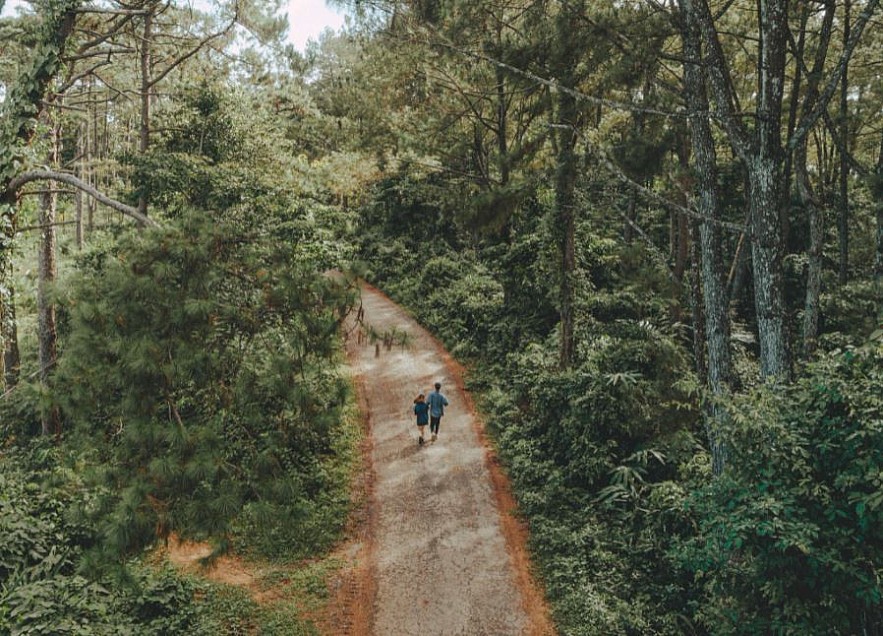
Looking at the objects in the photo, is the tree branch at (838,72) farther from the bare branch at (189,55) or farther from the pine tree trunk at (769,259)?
the bare branch at (189,55)

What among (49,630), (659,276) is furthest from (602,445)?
(49,630)

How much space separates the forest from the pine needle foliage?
3 centimetres

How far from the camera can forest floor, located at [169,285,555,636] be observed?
8188 millimetres

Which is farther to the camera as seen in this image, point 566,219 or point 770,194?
point 566,219

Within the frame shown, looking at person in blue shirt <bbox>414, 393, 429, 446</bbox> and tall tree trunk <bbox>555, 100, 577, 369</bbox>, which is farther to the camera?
person in blue shirt <bbox>414, 393, 429, 446</bbox>

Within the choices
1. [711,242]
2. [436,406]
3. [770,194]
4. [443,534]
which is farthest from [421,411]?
[770,194]

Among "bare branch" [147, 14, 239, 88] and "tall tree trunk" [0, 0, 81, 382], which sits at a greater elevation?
"bare branch" [147, 14, 239, 88]

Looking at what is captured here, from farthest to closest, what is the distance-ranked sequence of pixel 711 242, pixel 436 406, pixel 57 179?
pixel 436 406, pixel 711 242, pixel 57 179

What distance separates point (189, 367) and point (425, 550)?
583 cm

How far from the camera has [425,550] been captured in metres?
9.73

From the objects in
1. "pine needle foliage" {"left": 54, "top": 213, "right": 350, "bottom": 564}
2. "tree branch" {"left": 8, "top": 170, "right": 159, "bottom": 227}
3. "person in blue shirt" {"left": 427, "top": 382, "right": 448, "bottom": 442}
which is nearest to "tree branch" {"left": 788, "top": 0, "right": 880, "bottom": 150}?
"pine needle foliage" {"left": 54, "top": 213, "right": 350, "bottom": 564}

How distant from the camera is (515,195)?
11.0 meters

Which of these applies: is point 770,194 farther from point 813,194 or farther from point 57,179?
point 57,179

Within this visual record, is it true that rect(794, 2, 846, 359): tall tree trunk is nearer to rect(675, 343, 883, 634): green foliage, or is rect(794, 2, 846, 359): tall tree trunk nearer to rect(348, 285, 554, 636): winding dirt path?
rect(675, 343, 883, 634): green foliage
